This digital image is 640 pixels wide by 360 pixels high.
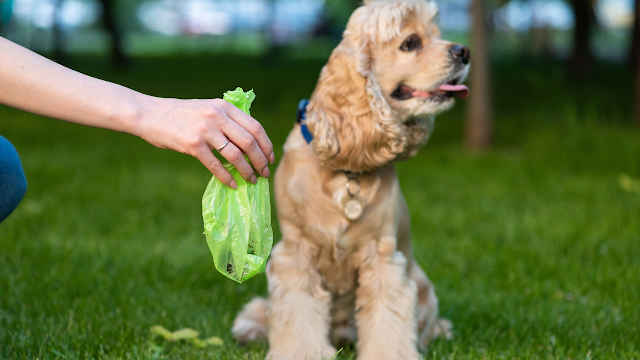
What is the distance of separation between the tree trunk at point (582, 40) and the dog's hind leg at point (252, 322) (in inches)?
606

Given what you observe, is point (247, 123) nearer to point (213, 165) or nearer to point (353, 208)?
point (213, 165)

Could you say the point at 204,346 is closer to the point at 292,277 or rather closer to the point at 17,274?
the point at 292,277

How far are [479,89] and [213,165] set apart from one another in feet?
21.5

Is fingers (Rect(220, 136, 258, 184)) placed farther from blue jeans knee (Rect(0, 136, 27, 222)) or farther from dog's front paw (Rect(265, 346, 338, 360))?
dog's front paw (Rect(265, 346, 338, 360))

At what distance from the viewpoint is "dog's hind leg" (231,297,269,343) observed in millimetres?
2967

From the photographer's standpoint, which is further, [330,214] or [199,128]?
[330,214]

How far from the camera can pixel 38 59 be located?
1.83m

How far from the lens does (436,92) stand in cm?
283

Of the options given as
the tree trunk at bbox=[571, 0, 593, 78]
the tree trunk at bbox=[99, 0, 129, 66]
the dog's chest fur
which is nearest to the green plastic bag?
the dog's chest fur

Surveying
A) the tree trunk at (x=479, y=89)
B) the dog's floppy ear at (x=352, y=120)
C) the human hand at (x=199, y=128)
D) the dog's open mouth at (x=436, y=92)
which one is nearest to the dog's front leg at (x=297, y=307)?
the dog's floppy ear at (x=352, y=120)

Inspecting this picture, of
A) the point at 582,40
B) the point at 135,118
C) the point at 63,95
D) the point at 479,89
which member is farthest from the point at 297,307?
the point at 582,40

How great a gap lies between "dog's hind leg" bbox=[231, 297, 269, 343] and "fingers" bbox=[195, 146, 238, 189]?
1100 mm

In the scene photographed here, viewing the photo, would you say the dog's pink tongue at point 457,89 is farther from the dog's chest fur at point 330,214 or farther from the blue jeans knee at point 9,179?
the blue jeans knee at point 9,179

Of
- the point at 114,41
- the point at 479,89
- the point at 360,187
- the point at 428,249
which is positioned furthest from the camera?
the point at 114,41
